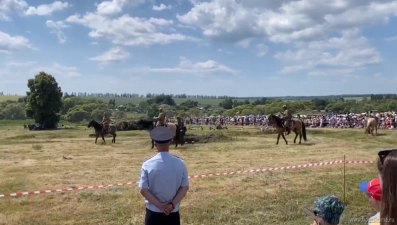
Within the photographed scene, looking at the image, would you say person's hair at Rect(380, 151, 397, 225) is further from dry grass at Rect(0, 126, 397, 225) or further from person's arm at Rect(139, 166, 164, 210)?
dry grass at Rect(0, 126, 397, 225)

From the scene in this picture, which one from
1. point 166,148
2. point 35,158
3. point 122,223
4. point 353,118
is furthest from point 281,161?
point 353,118

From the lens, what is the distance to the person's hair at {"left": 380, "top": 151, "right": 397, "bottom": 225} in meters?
2.56

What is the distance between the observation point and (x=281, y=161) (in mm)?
16844

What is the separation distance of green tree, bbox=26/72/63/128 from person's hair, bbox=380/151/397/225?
58.5m

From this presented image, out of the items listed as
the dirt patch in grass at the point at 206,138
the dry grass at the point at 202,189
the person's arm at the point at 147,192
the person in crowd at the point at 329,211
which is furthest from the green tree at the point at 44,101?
the person in crowd at the point at 329,211

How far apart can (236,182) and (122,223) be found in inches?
174

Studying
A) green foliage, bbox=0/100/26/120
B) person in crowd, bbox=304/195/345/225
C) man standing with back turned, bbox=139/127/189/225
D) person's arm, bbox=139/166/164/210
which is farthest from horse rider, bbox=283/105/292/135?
green foliage, bbox=0/100/26/120

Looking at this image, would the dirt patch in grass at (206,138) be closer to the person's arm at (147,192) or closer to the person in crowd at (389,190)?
the person's arm at (147,192)

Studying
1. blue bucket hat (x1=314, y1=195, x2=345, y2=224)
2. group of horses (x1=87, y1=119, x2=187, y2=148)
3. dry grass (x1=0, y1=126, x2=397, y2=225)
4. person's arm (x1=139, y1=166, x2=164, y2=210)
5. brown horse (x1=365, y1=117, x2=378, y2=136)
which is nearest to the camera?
blue bucket hat (x1=314, y1=195, x2=345, y2=224)

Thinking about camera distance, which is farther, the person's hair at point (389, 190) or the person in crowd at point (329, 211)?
the person in crowd at point (329, 211)

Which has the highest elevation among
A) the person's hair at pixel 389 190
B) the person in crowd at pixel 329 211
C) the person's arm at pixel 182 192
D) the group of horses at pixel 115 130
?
the person's hair at pixel 389 190

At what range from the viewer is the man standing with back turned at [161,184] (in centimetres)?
508

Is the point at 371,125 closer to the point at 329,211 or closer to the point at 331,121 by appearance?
the point at 331,121

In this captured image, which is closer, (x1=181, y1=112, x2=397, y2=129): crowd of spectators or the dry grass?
the dry grass
